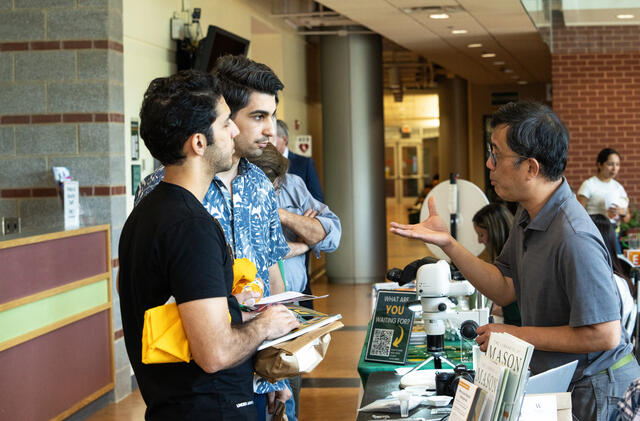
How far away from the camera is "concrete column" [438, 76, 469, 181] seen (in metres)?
20.8

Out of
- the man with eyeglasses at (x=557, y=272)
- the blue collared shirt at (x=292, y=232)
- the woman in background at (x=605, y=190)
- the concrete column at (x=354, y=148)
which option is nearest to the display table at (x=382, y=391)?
the man with eyeglasses at (x=557, y=272)

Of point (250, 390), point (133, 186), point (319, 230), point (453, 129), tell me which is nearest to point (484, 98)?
point (453, 129)

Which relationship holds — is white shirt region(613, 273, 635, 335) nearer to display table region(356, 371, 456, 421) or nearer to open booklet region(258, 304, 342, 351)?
display table region(356, 371, 456, 421)

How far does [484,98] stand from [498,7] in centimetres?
1192

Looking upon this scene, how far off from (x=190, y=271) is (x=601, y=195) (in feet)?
25.4

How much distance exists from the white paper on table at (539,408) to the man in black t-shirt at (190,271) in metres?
0.57

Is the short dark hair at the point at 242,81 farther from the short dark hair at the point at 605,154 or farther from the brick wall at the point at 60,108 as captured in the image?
the short dark hair at the point at 605,154

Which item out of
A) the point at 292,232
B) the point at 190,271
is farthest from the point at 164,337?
the point at 292,232

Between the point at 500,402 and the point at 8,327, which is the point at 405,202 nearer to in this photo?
the point at 8,327

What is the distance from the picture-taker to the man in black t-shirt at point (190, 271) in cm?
187

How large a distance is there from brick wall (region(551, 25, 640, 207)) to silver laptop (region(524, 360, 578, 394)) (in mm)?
9453

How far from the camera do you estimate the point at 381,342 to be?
3.29 meters

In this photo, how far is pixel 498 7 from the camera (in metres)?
8.81

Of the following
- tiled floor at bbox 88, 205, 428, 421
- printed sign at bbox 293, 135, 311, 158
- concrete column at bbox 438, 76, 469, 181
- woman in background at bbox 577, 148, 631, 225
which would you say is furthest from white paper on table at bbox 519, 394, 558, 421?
concrete column at bbox 438, 76, 469, 181
